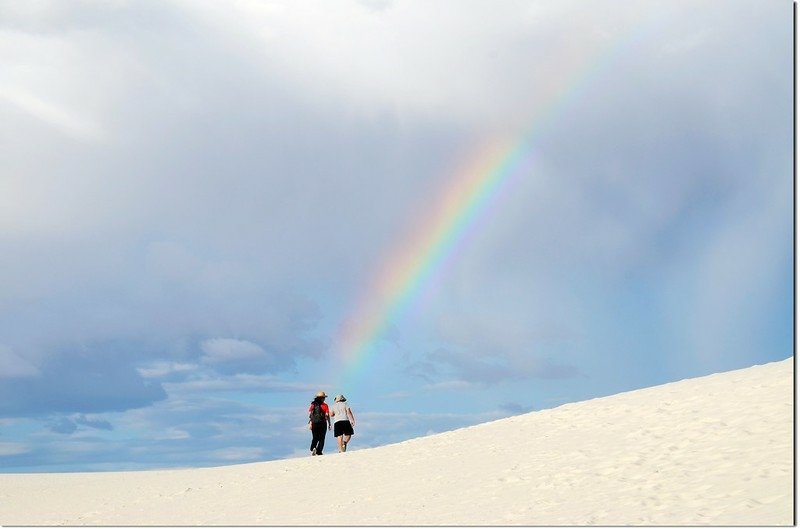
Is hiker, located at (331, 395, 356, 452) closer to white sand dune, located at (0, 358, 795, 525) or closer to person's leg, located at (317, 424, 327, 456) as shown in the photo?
person's leg, located at (317, 424, 327, 456)

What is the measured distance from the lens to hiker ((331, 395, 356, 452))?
1219 inches

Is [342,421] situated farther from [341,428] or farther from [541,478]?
[541,478]

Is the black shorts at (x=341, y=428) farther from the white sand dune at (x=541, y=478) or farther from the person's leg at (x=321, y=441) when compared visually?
the white sand dune at (x=541, y=478)

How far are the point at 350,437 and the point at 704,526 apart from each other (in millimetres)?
18679

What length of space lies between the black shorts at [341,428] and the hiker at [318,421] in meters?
0.30

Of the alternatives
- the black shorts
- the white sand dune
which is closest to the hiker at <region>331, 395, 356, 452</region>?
the black shorts

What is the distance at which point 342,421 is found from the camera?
102 ft

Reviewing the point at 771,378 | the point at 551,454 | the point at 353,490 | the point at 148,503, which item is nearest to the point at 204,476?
the point at 148,503

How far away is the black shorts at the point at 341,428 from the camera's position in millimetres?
30953

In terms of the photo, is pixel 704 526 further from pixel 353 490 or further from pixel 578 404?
pixel 578 404

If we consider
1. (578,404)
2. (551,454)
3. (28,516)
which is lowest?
(28,516)

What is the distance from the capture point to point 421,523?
56.2 ft

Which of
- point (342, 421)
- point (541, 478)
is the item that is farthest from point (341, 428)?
point (541, 478)

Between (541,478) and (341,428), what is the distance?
1266 centimetres
